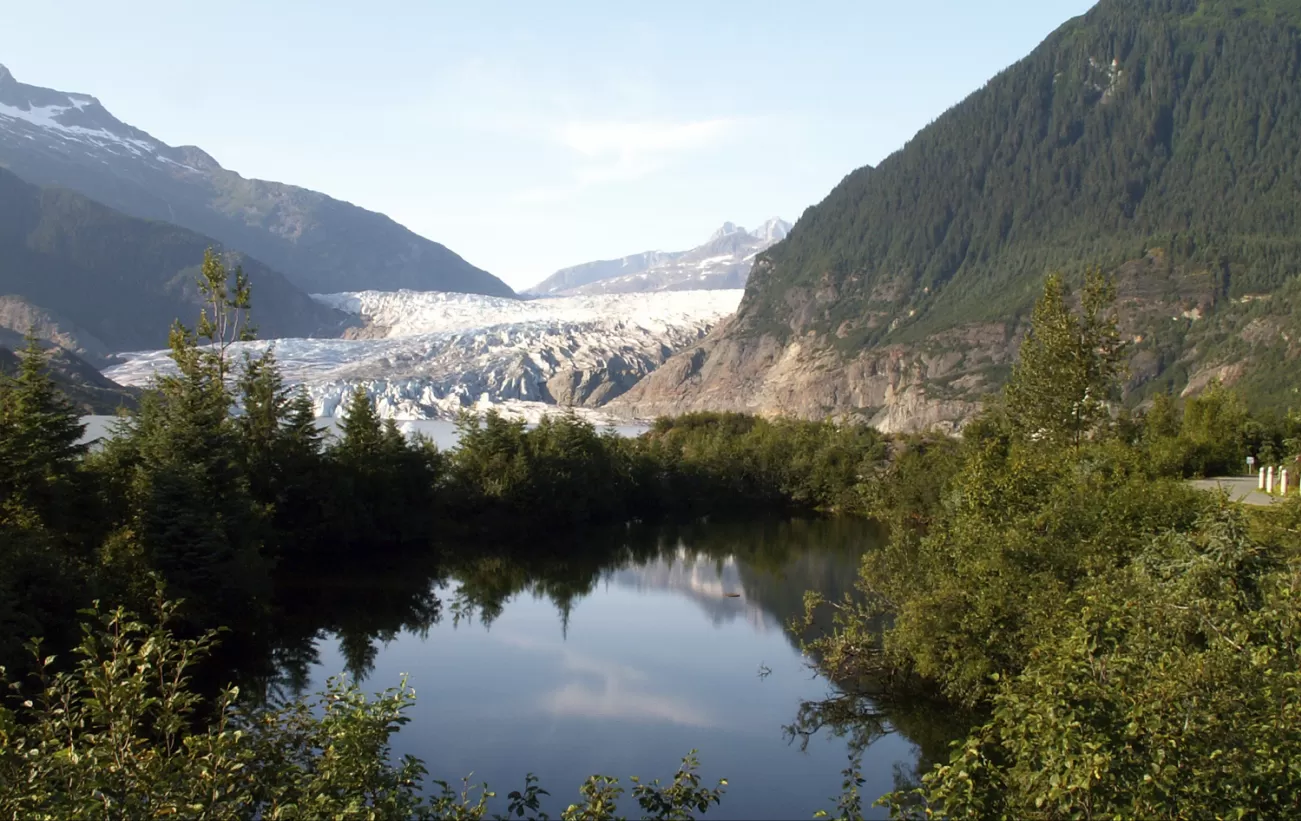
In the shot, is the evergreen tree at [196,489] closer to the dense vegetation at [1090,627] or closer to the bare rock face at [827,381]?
the dense vegetation at [1090,627]

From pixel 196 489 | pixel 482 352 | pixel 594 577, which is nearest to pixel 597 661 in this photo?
pixel 196 489

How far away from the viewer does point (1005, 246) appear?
135m

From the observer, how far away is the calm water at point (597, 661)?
59.0 ft

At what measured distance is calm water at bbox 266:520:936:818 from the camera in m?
18.0

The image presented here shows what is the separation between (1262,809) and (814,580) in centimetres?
2917

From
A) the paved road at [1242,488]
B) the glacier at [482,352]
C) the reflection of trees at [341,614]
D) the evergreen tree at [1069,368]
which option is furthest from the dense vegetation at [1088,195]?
the reflection of trees at [341,614]

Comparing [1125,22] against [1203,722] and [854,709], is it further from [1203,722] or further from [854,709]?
[1203,722]

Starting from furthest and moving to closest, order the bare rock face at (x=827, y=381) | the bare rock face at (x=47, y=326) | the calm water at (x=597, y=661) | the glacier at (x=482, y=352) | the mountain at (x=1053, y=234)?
1. the bare rock face at (x=47, y=326)
2. the glacier at (x=482, y=352)
3. the bare rock face at (x=827, y=381)
4. the mountain at (x=1053, y=234)
5. the calm water at (x=597, y=661)

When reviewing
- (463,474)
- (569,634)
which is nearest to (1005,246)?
(463,474)

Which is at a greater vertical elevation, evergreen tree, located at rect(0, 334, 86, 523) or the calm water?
evergreen tree, located at rect(0, 334, 86, 523)

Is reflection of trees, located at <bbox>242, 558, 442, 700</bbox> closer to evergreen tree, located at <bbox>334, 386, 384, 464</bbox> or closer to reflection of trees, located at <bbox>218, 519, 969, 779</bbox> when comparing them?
reflection of trees, located at <bbox>218, 519, 969, 779</bbox>

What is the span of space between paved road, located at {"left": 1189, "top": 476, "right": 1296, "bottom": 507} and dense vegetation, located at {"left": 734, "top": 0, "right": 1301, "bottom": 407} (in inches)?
3143

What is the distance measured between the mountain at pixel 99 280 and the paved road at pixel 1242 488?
162 m

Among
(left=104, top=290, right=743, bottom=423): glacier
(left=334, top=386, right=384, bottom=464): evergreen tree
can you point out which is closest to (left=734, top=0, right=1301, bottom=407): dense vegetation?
(left=104, top=290, right=743, bottom=423): glacier
